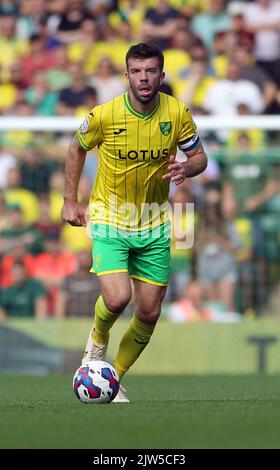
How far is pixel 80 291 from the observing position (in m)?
14.6

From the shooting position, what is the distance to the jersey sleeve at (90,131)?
832cm

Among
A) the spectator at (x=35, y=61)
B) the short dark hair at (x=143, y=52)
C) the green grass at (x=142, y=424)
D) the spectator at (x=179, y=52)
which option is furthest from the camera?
the spectator at (x=35, y=61)

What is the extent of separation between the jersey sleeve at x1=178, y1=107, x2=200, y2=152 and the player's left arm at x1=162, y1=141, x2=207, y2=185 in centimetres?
3

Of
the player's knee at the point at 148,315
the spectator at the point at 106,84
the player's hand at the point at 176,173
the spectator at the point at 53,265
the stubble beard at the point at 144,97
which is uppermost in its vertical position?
the spectator at the point at 106,84

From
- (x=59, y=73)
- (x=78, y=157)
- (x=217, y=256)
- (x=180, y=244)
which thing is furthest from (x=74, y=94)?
(x=78, y=157)

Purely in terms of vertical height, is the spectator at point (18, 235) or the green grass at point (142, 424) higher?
the spectator at point (18, 235)

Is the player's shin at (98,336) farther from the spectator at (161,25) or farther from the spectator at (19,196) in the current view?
the spectator at (161,25)

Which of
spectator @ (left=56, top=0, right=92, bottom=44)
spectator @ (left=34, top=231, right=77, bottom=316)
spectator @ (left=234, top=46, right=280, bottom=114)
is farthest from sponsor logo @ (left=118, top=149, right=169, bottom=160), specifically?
spectator @ (left=56, top=0, right=92, bottom=44)

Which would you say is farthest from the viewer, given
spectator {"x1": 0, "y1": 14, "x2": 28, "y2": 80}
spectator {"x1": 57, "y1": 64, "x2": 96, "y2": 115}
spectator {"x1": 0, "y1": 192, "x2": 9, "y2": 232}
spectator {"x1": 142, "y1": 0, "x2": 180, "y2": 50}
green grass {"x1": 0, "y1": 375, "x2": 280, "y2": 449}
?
spectator {"x1": 0, "y1": 14, "x2": 28, "y2": 80}

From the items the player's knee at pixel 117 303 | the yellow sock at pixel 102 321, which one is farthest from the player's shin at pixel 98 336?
the player's knee at pixel 117 303

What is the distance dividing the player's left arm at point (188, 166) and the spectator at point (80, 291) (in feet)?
20.2

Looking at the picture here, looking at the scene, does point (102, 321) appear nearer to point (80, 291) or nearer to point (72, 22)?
point (80, 291)

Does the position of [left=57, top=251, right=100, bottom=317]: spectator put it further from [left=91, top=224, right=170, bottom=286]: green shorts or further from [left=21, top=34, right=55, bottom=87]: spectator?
[left=91, top=224, right=170, bottom=286]: green shorts

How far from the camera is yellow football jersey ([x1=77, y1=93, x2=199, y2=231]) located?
27.3ft
